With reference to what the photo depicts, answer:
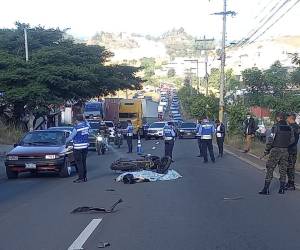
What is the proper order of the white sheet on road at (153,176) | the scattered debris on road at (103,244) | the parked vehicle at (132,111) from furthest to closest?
the parked vehicle at (132,111), the white sheet on road at (153,176), the scattered debris on road at (103,244)

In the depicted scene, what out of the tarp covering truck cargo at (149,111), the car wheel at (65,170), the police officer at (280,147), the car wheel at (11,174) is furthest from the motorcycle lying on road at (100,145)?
the tarp covering truck cargo at (149,111)

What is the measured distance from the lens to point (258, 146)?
29.5 meters

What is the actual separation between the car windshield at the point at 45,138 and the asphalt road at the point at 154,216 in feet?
A: 6.15

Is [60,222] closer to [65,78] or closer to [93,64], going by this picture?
[65,78]

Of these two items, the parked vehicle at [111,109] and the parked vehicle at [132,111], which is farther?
the parked vehicle at [111,109]

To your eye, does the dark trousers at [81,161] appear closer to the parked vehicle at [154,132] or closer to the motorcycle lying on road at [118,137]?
the motorcycle lying on road at [118,137]

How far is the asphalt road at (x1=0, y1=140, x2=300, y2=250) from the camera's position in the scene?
848cm

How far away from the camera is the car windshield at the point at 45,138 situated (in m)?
18.8

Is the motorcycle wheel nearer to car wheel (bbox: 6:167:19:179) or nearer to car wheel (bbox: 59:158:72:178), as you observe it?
car wheel (bbox: 59:158:72:178)

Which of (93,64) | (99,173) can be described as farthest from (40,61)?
(99,173)

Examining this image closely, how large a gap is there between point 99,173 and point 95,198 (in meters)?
6.28

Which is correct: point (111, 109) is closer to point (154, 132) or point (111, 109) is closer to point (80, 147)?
point (154, 132)

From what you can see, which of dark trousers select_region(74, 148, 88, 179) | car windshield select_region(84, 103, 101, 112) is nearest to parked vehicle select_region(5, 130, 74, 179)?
dark trousers select_region(74, 148, 88, 179)

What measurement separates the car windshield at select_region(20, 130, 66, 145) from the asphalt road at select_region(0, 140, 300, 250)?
1874 mm
